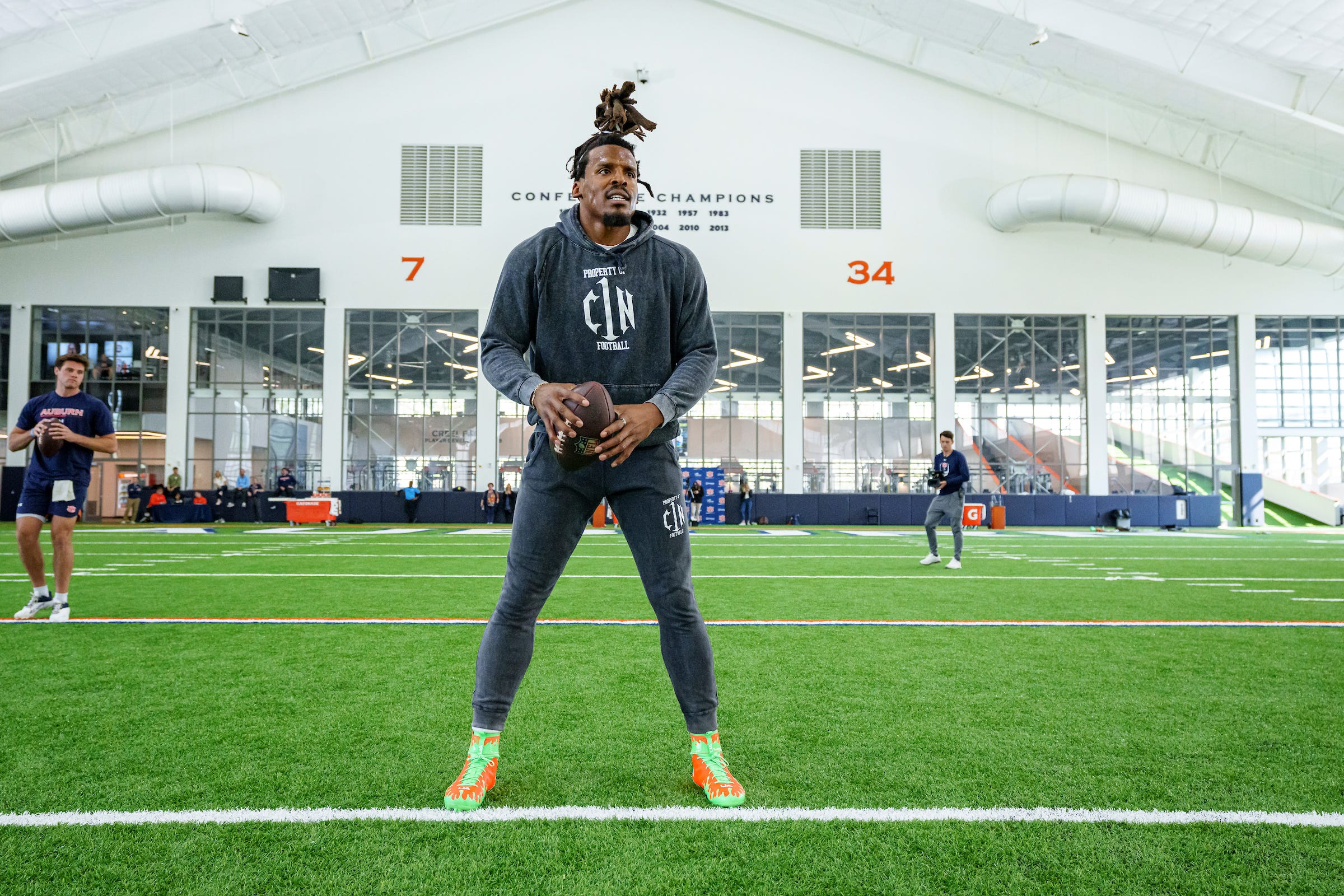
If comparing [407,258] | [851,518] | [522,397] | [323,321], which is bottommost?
[851,518]

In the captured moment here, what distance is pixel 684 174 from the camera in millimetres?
26219

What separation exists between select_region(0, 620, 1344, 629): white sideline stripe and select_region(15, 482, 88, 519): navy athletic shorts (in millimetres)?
712

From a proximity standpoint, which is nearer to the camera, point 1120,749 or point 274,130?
point 1120,749

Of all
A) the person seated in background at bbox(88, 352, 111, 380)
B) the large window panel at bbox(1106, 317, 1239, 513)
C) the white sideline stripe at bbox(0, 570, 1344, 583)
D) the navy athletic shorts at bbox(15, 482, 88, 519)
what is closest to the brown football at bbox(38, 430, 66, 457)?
the navy athletic shorts at bbox(15, 482, 88, 519)

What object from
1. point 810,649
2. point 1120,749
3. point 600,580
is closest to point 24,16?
point 600,580

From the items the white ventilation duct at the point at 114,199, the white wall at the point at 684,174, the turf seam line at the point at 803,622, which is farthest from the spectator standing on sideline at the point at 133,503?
the turf seam line at the point at 803,622

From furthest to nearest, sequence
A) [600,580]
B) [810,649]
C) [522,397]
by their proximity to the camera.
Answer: [600,580] < [810,649] < [522,397]

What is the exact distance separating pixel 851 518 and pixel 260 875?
2563 cm

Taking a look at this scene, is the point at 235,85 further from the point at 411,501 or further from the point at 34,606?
the point at 34,606

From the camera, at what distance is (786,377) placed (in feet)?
87.5

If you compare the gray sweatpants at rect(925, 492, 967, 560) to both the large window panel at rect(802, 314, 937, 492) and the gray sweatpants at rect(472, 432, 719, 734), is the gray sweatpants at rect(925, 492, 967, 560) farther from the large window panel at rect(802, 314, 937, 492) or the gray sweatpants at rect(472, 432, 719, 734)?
the large window panel at rect(802, 314, 937, 492)

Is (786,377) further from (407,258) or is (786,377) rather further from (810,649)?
(810,649)

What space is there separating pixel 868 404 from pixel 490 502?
12673 mm

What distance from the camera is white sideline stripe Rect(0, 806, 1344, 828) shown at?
2.16 m
